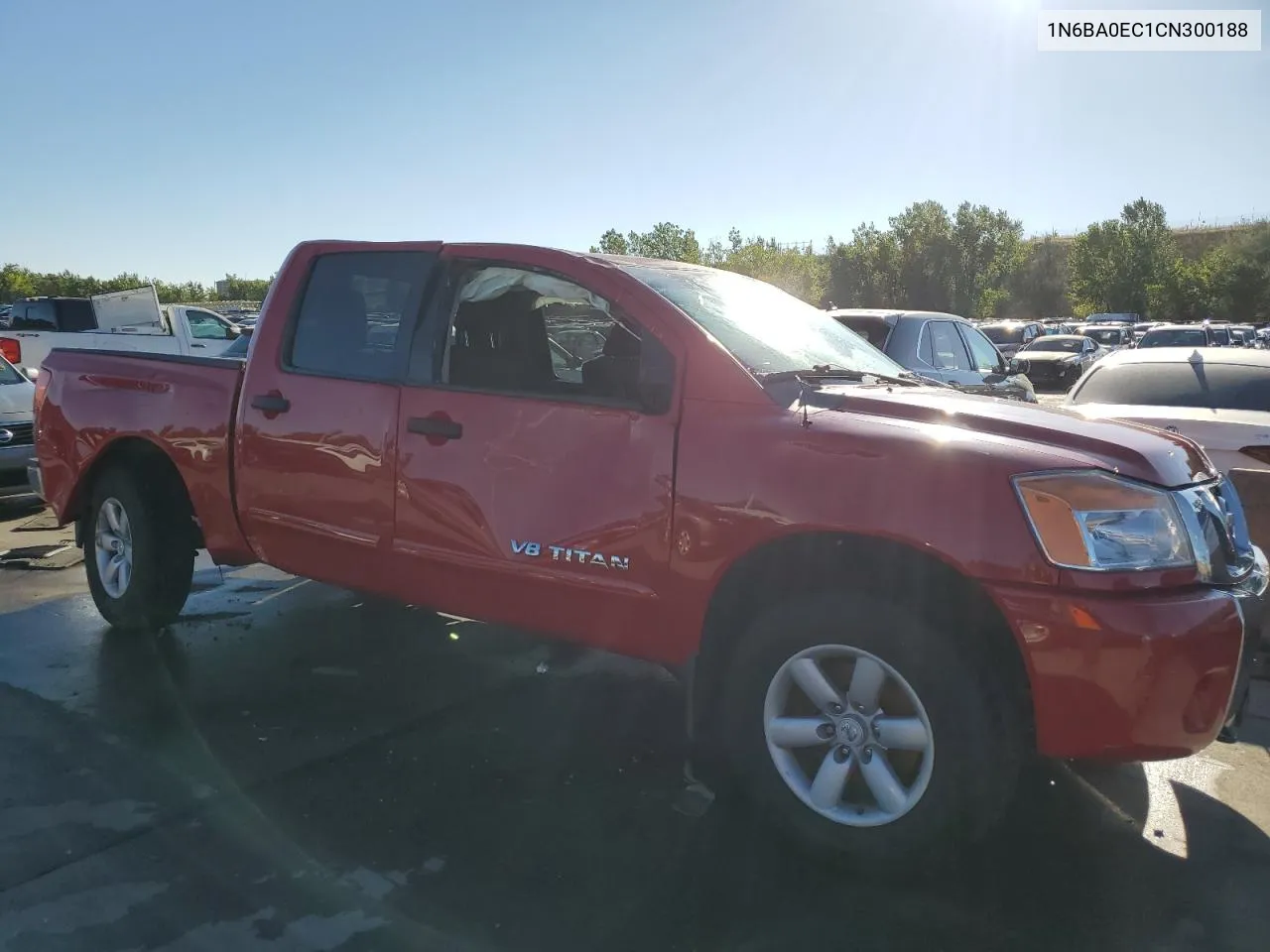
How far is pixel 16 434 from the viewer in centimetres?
904

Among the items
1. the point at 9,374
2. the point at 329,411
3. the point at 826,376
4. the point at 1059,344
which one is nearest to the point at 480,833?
the point at 329,411

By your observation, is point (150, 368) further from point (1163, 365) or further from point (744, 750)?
point (1163, 365)

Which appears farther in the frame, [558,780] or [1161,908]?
[558,780]

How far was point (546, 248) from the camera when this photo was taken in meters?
3.78

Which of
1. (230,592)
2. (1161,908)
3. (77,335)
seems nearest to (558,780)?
(1161,908)

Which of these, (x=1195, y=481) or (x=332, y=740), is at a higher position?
(x=1195, y=481)

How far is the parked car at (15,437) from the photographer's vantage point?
348 inches

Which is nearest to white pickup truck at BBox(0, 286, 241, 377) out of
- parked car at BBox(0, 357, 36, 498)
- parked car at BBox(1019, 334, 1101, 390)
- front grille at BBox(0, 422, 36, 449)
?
parked car at BBox(0, 357, 36, 498)

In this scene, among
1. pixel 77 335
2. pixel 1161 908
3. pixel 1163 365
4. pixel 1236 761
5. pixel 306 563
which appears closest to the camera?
pixel 1161 908

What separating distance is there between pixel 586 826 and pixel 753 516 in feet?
3.85

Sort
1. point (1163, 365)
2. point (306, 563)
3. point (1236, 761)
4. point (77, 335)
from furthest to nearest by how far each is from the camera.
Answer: point (77, 335)
point (1163, 365)
point (306, 563)
point (1236, 761)

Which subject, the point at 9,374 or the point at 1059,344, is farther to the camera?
the point at 1059,344

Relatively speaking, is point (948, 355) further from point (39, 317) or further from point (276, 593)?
point (39, 317)

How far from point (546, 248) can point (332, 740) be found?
2.09 meters
